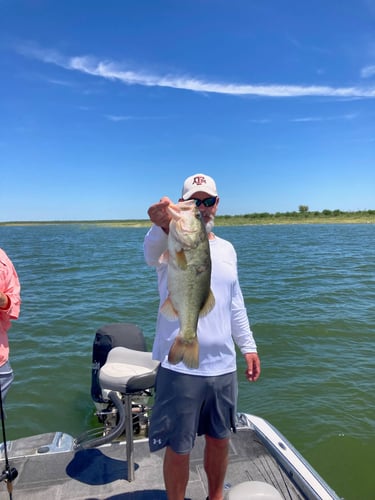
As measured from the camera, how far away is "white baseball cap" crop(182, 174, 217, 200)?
2.84m

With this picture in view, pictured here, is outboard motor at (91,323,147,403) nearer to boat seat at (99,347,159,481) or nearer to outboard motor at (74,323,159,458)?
outboard motor at (74,323,159,458)

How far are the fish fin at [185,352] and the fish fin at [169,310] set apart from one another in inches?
5.3

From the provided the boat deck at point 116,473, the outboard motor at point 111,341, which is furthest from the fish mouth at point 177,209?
the outboard motor at point 111,341

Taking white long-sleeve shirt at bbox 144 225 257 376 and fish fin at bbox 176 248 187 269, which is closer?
fish fin at bbox 176 248 187 269

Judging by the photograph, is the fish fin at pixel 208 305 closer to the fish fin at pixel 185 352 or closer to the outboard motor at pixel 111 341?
the fish fin at pixel 185 352

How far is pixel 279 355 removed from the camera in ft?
30.5

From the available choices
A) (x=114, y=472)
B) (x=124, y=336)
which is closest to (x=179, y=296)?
(x=114, y=472)

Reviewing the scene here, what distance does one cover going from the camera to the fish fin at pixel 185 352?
2518 mm

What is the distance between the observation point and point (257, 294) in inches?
620

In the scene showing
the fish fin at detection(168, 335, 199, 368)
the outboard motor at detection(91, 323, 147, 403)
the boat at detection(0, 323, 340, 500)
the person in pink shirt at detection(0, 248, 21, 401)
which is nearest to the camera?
the fish fin at detection(168, 335, 199, 368)

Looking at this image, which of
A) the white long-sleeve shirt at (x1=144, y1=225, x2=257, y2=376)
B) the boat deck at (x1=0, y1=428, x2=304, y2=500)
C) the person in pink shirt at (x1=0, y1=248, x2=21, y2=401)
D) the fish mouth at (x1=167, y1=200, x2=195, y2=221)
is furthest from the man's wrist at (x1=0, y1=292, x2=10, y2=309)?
the boat deck at (x1=0, y1=428, x2=304, y2=500)

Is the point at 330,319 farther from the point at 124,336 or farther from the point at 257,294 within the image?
the point at 124,336

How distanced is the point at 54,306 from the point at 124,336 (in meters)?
9.73

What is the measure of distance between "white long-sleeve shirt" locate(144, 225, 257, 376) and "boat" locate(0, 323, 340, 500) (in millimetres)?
873
